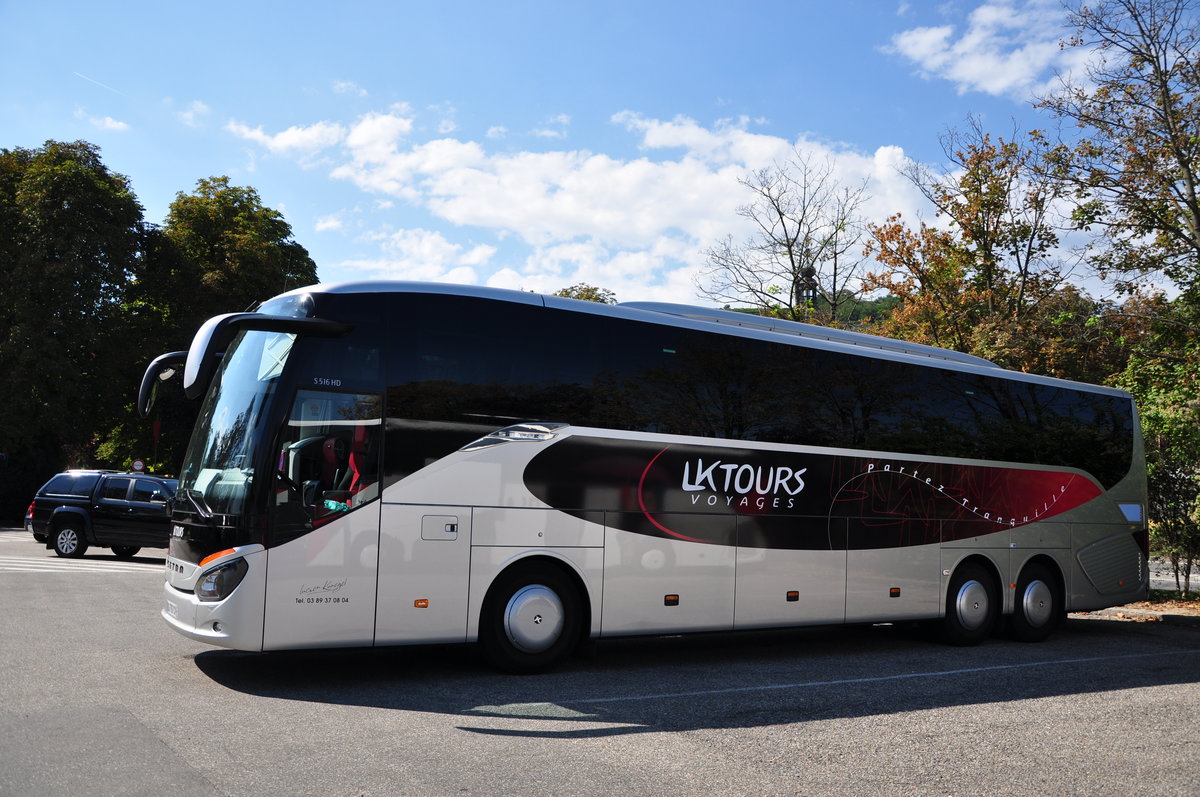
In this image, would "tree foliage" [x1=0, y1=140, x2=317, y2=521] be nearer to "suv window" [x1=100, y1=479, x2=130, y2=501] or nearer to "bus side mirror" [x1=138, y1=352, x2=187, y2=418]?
"suv window" [x1=100, y1=479, x2=130, y2=501]

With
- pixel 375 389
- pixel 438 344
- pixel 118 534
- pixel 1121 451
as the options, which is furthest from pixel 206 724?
pixel 118 534

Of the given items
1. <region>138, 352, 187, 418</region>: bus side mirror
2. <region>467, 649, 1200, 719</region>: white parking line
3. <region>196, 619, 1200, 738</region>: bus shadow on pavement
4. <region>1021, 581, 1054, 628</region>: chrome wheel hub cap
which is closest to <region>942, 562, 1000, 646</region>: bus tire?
<region>196, 619, 1200, 738</region>: bus shadow on pavement

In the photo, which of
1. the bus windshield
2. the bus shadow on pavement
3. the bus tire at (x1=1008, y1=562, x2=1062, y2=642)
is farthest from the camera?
the bus tire at (x1=1008, y1=562, x2=1062, y2=642)

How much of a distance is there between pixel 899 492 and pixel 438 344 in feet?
21.1

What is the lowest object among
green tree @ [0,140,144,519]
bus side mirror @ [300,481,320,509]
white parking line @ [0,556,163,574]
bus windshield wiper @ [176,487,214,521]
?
white parking line @ [0,556,163,574]

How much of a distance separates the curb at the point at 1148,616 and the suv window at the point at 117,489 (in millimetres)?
19326

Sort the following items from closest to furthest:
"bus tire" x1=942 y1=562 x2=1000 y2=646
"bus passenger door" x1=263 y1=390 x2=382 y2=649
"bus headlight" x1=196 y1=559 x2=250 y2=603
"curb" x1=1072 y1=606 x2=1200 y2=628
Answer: "bus headlight" x1=196 y1=559 x2=250 y2=603, "bus passenger door" x1=263 y1=390 x2=382 y2=649, "bus tire" x1=942 y1=562 x2=1000 y2=646, "curb" x1=1072 y1=606 x2=1200 y2=628

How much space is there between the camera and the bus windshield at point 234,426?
8562 millimetres

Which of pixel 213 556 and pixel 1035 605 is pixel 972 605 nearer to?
pixel 1035 605

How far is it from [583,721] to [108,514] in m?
17.7

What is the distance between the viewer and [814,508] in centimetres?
1170

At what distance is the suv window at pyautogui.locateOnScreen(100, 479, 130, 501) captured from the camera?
21734mm

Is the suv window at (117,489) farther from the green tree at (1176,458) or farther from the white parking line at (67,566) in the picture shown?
the green tree at (1176,458)

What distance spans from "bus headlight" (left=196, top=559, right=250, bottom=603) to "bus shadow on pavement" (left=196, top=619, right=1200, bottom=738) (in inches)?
31.1
